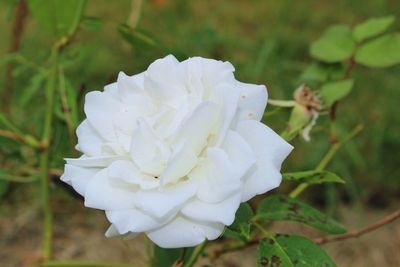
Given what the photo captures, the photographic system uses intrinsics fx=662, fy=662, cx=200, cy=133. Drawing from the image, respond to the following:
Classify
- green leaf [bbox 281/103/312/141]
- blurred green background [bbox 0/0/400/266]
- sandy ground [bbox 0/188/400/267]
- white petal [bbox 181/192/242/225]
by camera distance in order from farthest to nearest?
sandy ground [bbox 0/188/400/267]
blurred green background [bbox 0/0/400/266]
green leaf [bbox 281/103/312/141]
white petal [bbox 181/192/242/225]

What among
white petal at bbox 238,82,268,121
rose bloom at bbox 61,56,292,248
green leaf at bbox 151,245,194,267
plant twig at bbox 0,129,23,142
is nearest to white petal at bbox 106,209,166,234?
rose bloom at bbox 61,56,292,248

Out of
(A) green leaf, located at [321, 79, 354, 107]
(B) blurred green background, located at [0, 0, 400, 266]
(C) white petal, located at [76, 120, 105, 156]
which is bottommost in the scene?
(B) blurred green background, located at [0, 0, 400, 266]

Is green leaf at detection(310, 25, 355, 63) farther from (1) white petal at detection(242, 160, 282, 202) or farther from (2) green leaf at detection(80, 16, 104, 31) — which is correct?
(1) white petal at detection(242, 160, 282, 202)

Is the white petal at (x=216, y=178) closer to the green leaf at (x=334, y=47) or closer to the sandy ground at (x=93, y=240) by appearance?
the green leaf at (x=334, y=47)

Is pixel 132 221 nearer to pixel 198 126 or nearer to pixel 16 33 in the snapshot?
pixel 198 126

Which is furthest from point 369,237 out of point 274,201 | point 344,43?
point 274,201

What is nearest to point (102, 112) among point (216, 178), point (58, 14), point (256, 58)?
point (216, 178)

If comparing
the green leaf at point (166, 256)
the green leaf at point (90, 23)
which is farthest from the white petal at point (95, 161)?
the green leaf at point (90, 23)
